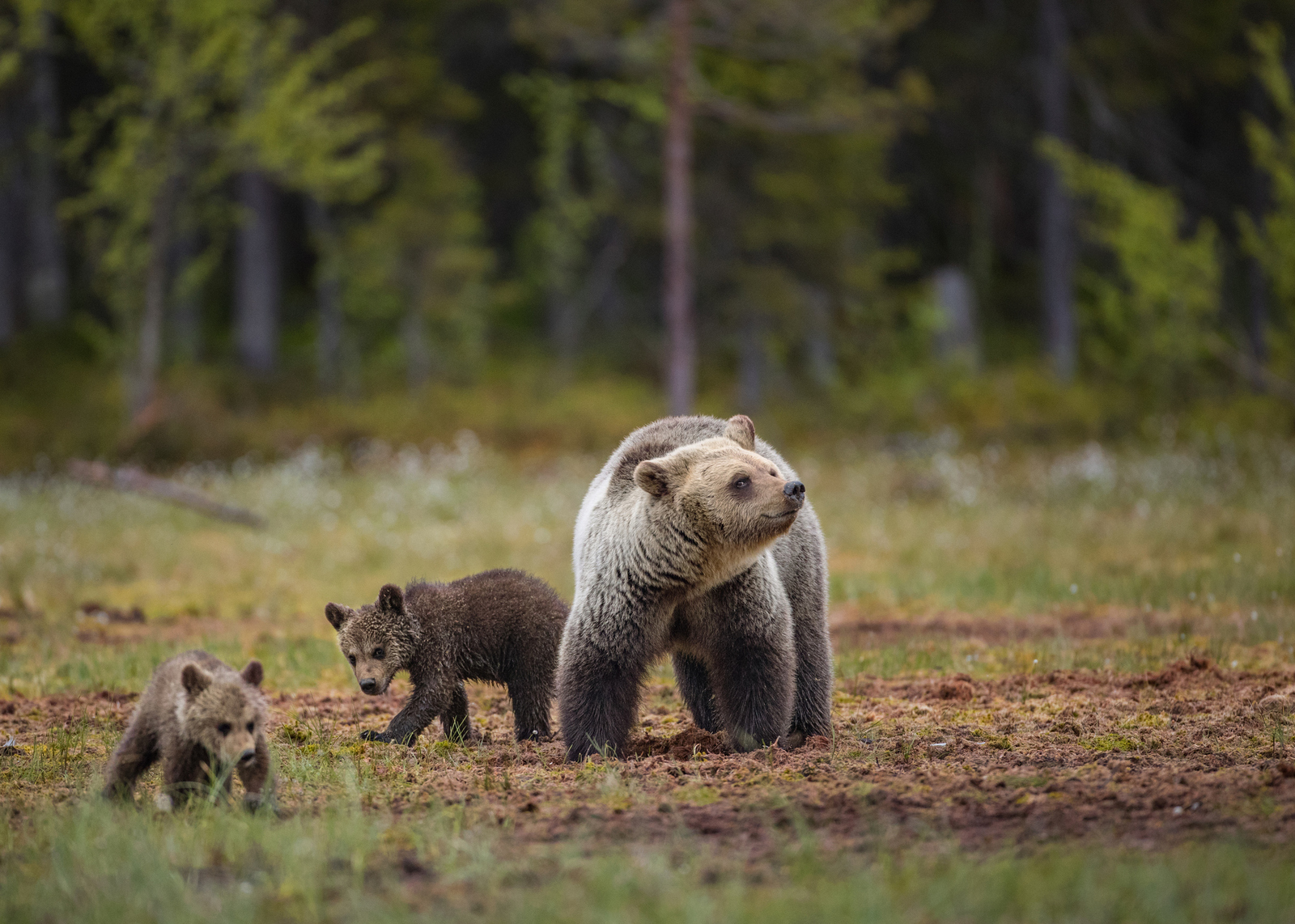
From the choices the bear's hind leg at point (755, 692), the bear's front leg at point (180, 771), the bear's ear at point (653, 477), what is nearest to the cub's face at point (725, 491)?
the bear's ear at point (653, 477)

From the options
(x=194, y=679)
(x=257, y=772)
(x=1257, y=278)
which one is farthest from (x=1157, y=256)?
(x=194, y=679)

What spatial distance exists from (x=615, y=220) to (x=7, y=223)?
15.4 meters

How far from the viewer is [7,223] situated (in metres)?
29.8

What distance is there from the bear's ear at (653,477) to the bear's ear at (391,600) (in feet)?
4.56

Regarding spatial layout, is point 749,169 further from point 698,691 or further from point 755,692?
point 755,692

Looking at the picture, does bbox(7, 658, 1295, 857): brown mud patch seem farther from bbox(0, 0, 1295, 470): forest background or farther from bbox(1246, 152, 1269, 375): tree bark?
bbox(1246, 152, 1269, 375): tree bark

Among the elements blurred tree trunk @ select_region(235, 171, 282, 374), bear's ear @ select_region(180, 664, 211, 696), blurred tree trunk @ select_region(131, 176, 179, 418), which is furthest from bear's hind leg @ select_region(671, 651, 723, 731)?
blurred tree trunk @ select_region(235, 171, 282, 374)

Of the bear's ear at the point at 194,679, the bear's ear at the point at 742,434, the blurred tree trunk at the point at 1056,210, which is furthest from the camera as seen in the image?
the blurred tree trunk at the point at 1056,210

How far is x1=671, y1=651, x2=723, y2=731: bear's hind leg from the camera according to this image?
6.36 m

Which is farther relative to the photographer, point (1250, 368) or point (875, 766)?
point (1250, 368)

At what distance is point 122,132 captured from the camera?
2100 cm

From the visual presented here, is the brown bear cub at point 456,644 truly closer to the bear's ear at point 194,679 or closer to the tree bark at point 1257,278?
the bear's ear at point 194,679

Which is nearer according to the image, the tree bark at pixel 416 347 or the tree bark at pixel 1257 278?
the tree bark at pixel 416 347

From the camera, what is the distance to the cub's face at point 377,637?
20.0ft
